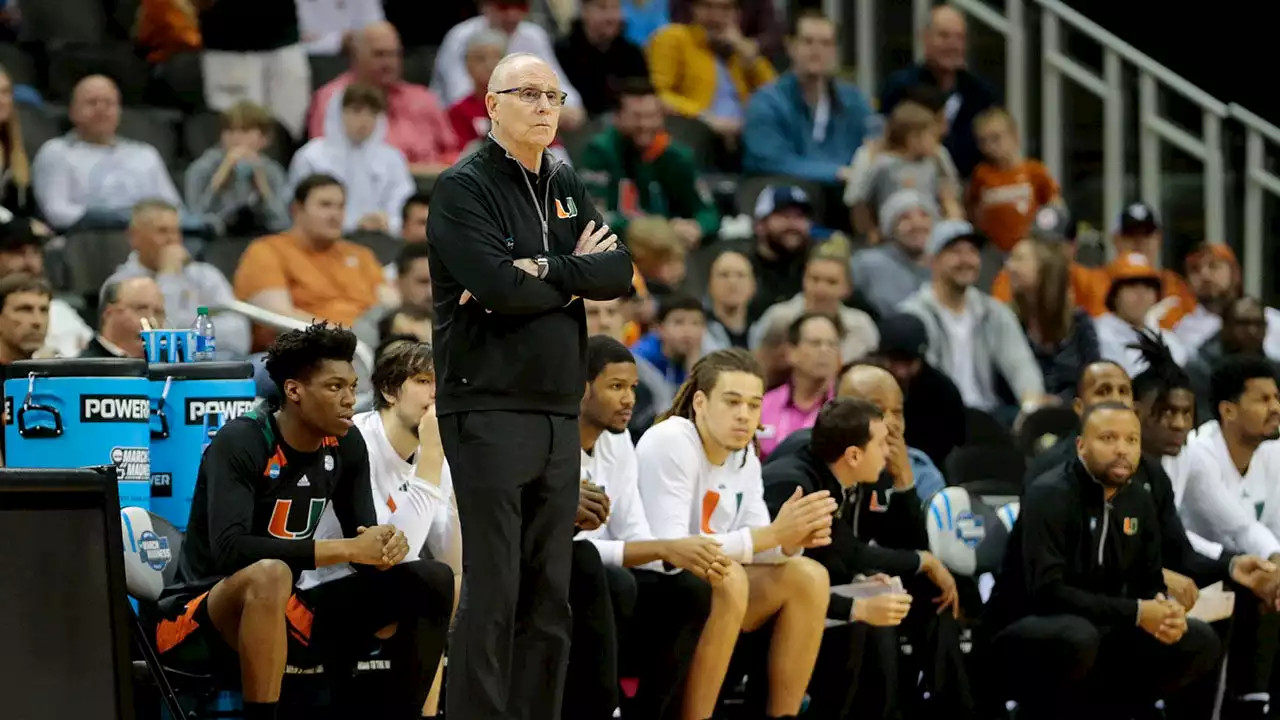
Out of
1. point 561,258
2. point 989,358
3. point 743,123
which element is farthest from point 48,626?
point 743,123

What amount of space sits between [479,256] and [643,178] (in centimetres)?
579

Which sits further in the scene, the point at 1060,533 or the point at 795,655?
the point at 1060,533

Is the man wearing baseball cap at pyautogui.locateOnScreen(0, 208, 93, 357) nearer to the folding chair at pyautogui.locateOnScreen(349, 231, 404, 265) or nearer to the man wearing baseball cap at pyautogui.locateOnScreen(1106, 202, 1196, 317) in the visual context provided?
the folding chair at pyautogui.locateOnScreen(349, 231, 404, 265)

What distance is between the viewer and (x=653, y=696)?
6344mm

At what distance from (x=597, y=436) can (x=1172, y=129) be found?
648 centimetres

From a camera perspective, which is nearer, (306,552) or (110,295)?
(306,552)

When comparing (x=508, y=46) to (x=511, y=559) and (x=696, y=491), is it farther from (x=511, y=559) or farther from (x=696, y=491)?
(x=511, y=559)

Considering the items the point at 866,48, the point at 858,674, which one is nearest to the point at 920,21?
the point at 866,48

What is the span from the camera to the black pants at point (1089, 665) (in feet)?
22.4

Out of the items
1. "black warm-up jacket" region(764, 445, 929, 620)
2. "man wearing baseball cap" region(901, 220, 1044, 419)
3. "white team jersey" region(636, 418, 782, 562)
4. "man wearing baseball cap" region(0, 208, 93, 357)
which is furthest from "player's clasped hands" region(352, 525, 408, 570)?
"man wearing baseball cap" region(901, 220, 1044, 419)

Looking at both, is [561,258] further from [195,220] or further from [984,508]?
[195,220]

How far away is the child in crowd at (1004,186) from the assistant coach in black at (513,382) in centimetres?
668

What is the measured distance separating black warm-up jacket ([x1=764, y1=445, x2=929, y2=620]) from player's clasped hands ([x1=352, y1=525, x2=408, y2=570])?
4.98ft

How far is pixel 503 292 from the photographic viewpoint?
4.79 m
